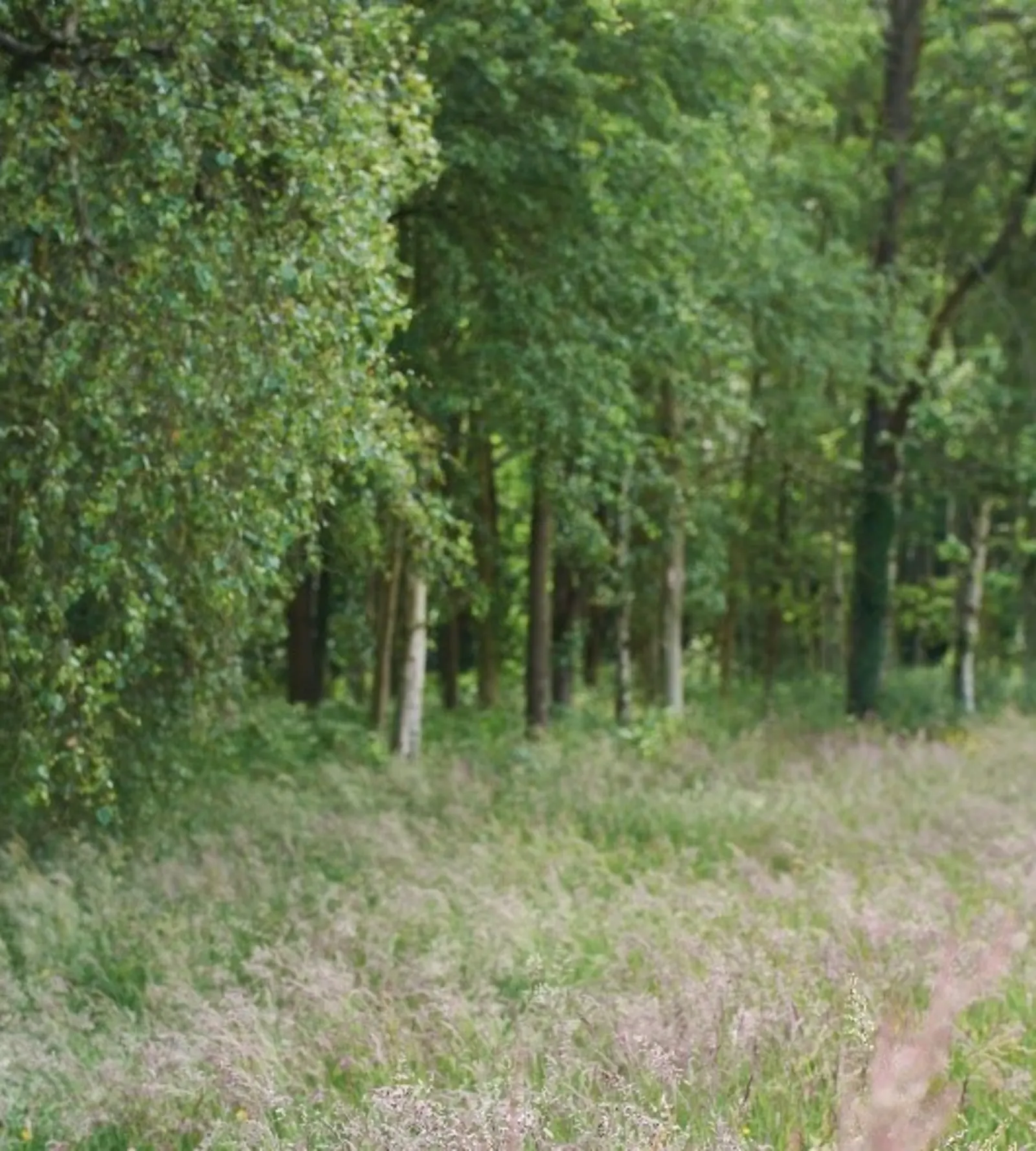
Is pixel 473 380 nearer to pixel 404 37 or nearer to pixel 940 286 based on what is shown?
pixel 404 37

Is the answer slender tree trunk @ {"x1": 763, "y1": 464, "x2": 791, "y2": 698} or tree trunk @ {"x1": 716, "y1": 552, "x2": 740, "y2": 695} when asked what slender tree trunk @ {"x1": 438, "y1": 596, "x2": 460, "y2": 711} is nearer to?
slender tree trunk @ {"x1": 763, "y1": 464, "x2": 791, "y2": 698}

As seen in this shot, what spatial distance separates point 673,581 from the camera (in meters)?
22.9

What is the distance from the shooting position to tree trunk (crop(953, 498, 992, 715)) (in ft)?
84.6

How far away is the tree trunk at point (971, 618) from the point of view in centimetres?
2580

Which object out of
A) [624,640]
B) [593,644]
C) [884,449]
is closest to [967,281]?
[884,449]

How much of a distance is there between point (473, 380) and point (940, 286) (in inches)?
576

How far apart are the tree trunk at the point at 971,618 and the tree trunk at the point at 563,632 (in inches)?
246

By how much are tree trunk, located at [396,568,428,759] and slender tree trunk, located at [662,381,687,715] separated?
17.2 ft

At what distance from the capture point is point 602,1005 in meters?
6.93

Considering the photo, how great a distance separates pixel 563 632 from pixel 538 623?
7.00 metres

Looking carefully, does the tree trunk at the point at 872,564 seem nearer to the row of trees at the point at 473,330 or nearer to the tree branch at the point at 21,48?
the row of trees at the point at 473,330

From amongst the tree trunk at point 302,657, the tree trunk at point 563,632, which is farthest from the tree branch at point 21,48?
the tree trunk at point 563,632

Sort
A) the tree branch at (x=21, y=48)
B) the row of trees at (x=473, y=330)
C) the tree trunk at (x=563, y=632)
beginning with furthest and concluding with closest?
the tree trunk at (x=563, y=632) → the tree branch at (x=21, y=48) → the row of trees at (x=473, y=330)

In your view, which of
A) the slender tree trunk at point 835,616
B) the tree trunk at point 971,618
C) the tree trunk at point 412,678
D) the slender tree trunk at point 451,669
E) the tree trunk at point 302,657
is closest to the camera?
the tree trunk at point 412,678
